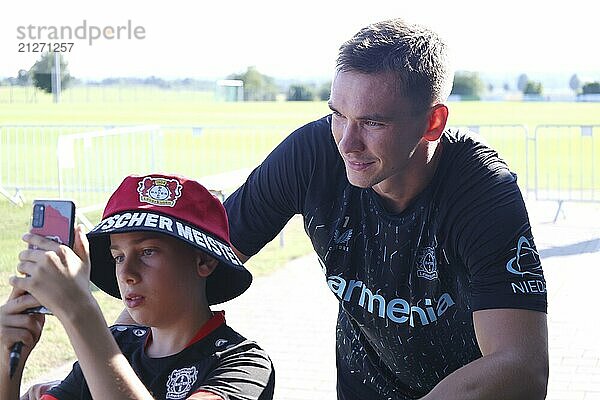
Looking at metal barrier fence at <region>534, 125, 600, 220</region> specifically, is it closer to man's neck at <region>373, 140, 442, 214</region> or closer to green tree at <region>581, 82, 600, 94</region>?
green tree at <region>581, 82, 600, 94</region>

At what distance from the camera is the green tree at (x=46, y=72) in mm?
12633

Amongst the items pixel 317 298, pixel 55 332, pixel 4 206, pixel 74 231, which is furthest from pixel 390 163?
pixel 4 206

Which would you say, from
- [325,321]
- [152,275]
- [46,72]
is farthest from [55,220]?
[46,72]

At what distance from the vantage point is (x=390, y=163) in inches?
96.3

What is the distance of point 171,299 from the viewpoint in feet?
7.62

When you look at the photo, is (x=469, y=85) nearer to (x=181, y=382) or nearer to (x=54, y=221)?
(x=181, y=382)

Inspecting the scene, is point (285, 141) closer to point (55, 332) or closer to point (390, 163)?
point (390, 163)

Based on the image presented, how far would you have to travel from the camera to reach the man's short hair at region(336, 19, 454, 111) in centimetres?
240

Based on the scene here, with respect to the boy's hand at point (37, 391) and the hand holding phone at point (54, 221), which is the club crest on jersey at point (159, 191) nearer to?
the hand holding phone at point (54, 221)

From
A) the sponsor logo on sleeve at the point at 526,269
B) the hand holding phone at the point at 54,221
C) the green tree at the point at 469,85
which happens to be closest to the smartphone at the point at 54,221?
the hand holding phone at the point at 54,221

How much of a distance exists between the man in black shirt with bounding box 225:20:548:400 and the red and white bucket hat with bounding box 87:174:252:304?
0.36 m

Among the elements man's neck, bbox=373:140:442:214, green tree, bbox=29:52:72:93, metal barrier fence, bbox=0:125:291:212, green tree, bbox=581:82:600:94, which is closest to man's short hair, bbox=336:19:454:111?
man's neck, bbox=373:140:442:214

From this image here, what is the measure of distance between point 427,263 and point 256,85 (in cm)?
1501

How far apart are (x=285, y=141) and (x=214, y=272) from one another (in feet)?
2.00
